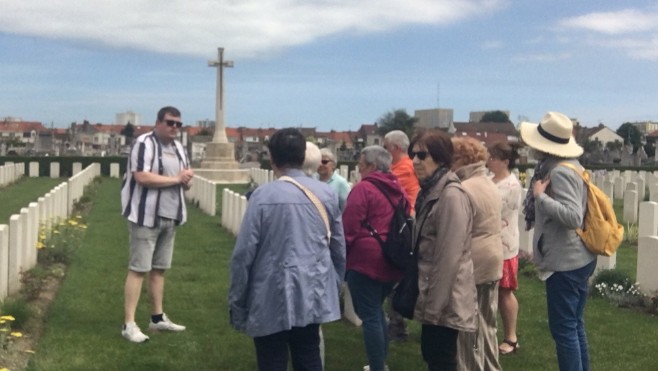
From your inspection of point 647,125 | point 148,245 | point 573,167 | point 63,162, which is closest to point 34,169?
point 63,162

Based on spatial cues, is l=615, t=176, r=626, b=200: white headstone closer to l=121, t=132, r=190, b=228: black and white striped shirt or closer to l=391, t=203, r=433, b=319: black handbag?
l=121, t=132, r=190, b=228: black and white striped shirt

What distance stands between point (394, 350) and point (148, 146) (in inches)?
107

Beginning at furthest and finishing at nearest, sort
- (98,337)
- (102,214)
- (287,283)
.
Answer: (102,214) < (98,337) < (287,283)

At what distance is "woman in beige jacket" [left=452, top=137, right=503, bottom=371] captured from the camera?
5031mm

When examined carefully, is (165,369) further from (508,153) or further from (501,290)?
(508,153)

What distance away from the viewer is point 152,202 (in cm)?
639

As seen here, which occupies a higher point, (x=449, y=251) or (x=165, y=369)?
(x=449, y=251)

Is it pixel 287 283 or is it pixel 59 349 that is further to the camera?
pixel 59 349

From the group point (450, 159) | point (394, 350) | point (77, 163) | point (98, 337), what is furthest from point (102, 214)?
point (77, 163)

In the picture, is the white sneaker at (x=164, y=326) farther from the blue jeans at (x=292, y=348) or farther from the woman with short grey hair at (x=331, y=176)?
the blue jeans at (x=292, y=348)

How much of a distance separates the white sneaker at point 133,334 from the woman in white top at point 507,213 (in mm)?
3025

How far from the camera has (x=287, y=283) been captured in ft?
13.4

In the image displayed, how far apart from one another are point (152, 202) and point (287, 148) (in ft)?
8.05

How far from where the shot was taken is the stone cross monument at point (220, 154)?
3167cm
